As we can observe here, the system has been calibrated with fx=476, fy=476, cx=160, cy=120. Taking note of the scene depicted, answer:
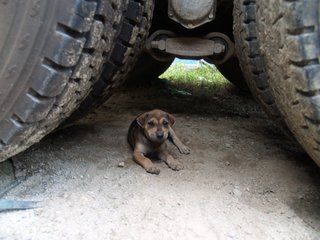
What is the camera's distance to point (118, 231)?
1576mm

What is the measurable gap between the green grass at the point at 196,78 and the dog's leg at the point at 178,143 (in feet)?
4.79

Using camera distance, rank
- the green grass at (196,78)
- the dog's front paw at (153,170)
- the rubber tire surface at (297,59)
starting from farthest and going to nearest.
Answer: the green grass at (196,78) → the dog's front paw at (153,170) → the rubber tire surface at (297,59)

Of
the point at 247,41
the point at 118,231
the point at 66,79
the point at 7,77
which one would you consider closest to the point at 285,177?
the point at 247,41

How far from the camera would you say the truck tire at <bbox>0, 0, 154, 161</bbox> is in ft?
4.88

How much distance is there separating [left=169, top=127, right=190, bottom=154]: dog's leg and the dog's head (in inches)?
1.4

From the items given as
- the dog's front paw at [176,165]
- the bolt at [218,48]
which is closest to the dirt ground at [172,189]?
the dog's front paw at [176,165]

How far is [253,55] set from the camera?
202 centimetres

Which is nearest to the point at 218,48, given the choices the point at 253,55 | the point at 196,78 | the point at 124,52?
the point at 253,55

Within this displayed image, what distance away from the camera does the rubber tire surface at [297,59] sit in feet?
4.59

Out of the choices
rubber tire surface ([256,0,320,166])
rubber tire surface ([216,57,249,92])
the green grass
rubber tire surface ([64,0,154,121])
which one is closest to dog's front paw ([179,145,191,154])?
rubber tire surface ([64,0,154,121])

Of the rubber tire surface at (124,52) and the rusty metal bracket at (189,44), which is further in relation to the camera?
the rusty metal bracket at (189,44)

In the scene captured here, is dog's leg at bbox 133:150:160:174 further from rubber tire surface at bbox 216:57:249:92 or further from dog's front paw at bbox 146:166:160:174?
rubber tire surface at bbox 216:57:249:92

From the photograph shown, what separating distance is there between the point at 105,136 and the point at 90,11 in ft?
3.57

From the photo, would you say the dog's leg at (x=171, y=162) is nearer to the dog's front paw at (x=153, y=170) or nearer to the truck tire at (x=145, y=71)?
the dog's front paw at (x=153, y=170)
